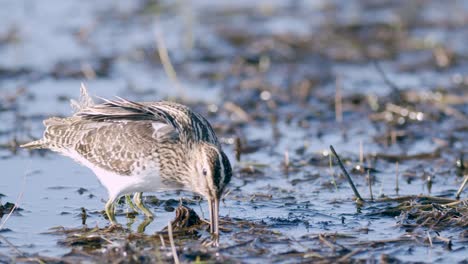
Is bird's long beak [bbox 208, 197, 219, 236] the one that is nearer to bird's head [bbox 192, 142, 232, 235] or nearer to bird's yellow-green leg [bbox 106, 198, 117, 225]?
bird's head [bbox 192, 142, 232, 235]

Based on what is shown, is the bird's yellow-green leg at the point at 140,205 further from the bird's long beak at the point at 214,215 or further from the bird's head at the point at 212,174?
the bird's long beak at the point at 214,215

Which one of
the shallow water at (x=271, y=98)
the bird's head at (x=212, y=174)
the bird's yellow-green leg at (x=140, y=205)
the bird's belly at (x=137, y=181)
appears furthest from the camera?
the bird's yellow-green leg at (x=140, y=205)

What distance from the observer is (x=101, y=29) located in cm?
1574

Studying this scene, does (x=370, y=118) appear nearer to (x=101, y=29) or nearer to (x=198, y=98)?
(x=198, y=98)

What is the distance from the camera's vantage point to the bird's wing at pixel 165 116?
8.23 meters

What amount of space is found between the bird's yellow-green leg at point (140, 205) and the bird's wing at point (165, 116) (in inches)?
28.9

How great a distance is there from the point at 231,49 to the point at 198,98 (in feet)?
8.02

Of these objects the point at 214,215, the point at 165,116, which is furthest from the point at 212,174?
the point at 165,116

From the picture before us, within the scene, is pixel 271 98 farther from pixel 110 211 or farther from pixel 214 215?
pixel 214 215

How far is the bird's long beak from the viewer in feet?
25.4

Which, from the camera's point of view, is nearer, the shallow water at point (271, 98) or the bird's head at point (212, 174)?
the bird's head at point (212, 174)

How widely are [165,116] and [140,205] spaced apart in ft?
2.82

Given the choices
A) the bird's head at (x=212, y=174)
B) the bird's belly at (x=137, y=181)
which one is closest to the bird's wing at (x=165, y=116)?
the bird's head at (x=212, y=174)

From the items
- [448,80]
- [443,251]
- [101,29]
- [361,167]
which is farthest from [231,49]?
[443,251]
